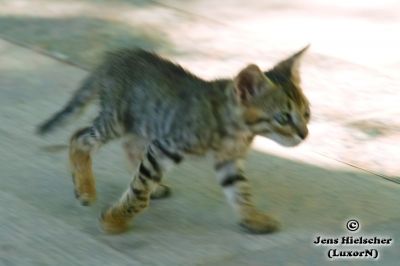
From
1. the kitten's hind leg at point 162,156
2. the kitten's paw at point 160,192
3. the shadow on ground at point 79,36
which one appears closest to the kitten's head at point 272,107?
the kitten's hind leg at point 162,156

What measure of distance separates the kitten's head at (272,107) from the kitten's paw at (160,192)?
90cm

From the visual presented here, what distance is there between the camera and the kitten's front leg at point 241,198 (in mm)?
6230

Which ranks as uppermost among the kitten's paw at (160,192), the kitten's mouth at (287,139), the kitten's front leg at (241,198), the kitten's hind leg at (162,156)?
the kitten's mouth at (287,139)

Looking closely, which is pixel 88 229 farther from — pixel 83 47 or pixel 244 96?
pixel 83 47

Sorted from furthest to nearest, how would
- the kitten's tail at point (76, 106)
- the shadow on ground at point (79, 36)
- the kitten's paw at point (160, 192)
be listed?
the shadow on ground at point (79, 36)
the kitten's tail at point (76, 106)
the kitten's paw at point (160, 192)

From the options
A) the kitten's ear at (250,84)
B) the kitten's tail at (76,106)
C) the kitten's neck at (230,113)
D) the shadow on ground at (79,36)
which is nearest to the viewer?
the kitten's ear at (250,84)

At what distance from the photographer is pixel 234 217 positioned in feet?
21.2

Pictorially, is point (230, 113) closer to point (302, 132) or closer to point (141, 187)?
point (302, 132)

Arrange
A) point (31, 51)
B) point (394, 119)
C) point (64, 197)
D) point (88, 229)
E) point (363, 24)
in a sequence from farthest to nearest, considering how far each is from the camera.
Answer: point (363, 24), point (31, 51), point (394, 119), point (64, 197), point (88, 229)

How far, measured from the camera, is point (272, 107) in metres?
6.04

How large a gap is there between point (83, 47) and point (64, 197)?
10.8ft

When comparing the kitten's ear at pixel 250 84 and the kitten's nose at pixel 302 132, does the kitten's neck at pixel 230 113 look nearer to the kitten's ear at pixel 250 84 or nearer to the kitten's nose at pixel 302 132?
the kitten's ear at pixel 250 84

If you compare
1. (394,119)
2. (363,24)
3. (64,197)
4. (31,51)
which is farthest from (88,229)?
(363,24)

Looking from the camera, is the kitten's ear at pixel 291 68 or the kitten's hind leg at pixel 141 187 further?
the kitten's ear at pixel 291 68
